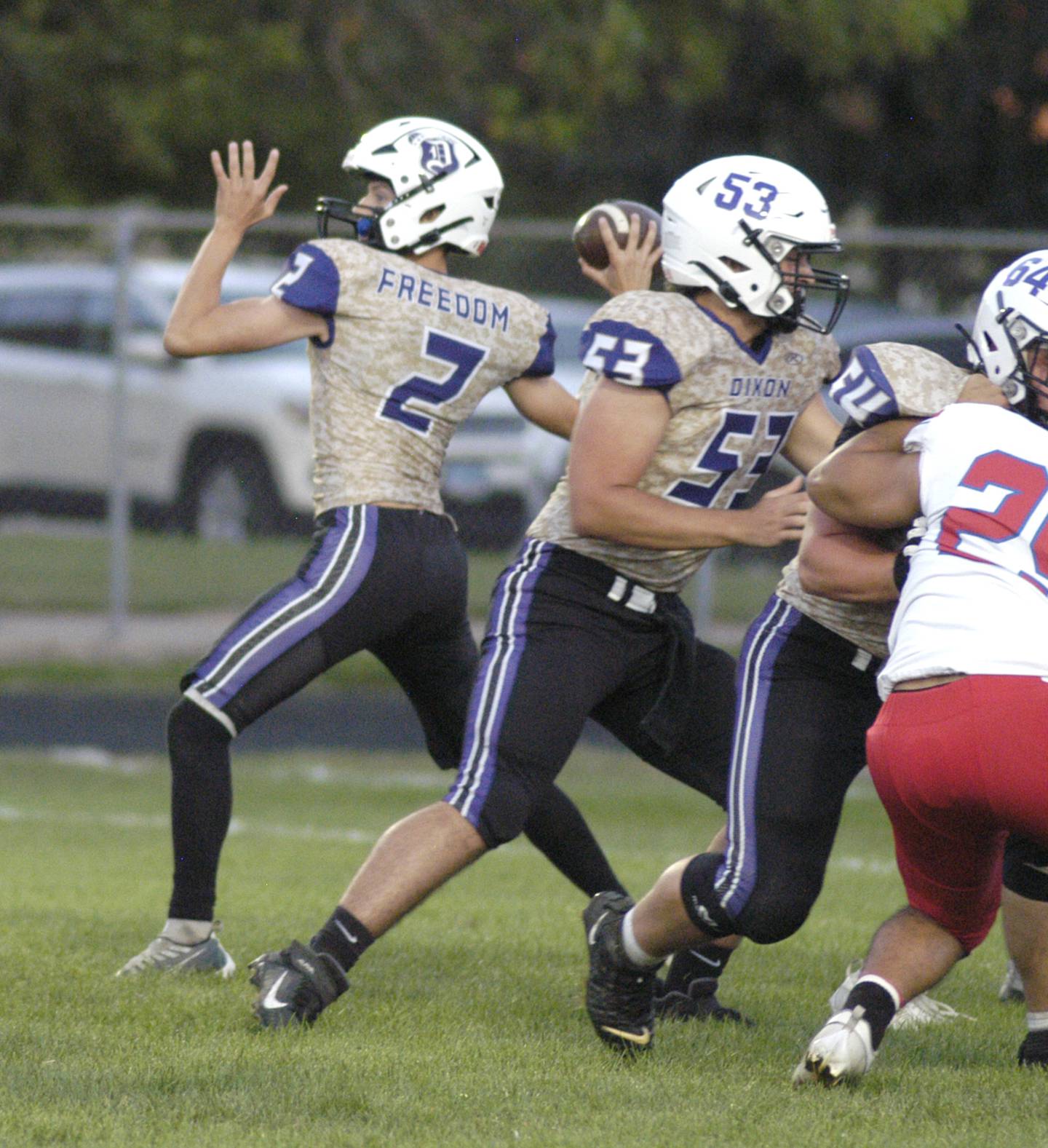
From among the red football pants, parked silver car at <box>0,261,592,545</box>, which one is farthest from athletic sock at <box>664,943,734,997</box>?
parked silver car at <box>0,261,592,545</box>

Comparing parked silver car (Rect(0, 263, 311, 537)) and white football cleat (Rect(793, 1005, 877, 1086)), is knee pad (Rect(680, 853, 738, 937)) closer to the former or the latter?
white football cleat (Rect(793, 1005, 877, 1086))

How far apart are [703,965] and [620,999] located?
562 millimetres

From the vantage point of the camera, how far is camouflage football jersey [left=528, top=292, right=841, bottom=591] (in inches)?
168

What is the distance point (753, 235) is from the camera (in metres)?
4.41

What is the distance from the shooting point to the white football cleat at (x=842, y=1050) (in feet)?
12.5

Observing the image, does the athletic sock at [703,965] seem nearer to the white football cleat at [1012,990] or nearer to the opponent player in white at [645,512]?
the opponent player in white at [645,512]

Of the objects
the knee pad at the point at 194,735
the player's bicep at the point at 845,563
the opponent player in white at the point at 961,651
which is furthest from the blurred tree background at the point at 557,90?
the opponent player in white at the point at 961,651

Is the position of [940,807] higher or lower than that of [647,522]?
lower

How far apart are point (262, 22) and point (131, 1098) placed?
10520 millimetres

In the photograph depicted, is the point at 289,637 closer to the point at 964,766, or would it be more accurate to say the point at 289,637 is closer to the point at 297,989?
the point at 297,989

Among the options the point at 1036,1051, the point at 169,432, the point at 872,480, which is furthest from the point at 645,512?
the point at 169,432

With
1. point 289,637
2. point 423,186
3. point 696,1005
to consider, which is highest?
point 423,186

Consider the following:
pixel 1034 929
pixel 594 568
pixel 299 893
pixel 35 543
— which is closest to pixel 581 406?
pixel 594 568

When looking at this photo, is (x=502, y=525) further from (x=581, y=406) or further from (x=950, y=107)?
(x=950, y=107)
